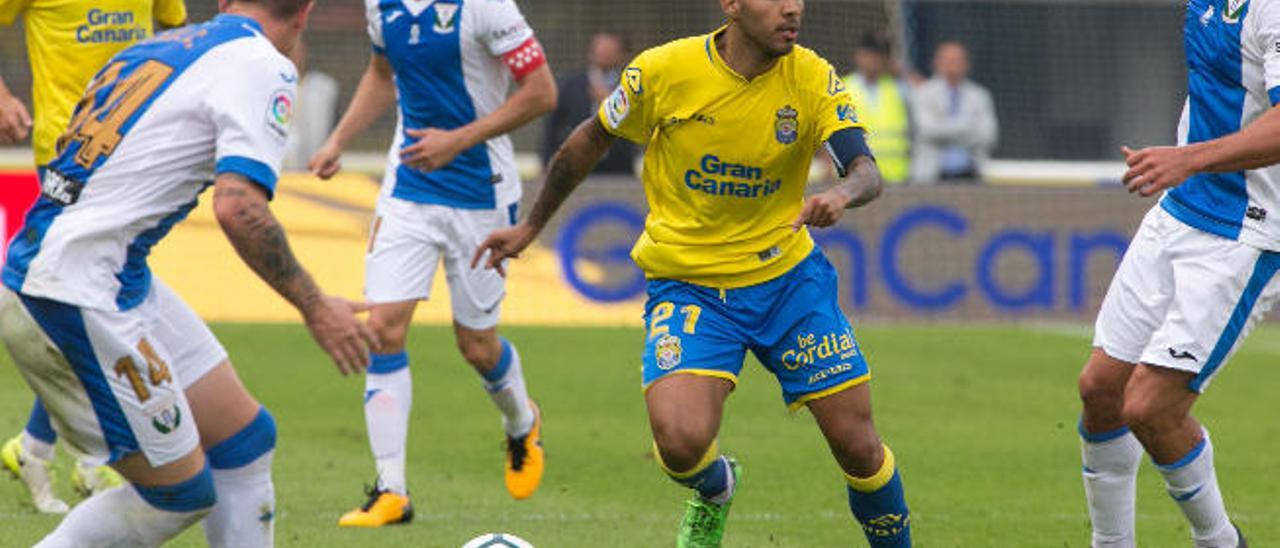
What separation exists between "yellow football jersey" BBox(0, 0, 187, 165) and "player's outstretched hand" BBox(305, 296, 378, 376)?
3467 millimetres

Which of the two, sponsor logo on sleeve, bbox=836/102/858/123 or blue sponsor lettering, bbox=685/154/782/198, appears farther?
blue sponsor lettering, bbox=685/154/782/198

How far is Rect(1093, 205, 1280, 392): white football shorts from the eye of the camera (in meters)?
6.96

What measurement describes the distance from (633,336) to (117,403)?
11049 mm

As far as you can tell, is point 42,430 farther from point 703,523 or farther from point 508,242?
point 703,523

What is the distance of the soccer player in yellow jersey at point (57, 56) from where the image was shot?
8727 mm

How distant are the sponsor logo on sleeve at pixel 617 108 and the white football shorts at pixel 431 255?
2.14m

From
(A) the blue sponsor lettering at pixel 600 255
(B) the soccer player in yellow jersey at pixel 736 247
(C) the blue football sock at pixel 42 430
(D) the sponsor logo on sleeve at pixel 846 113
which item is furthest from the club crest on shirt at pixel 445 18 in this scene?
(A) the blue sponsor lettering at pixel 600 255

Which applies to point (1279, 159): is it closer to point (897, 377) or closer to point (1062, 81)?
point (897, 377)

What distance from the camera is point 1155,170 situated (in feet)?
21.0

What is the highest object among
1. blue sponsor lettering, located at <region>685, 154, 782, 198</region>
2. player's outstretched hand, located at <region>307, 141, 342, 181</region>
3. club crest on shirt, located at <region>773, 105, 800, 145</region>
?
club crest on shirt, located at <region>773, 105, 800, 145</region>

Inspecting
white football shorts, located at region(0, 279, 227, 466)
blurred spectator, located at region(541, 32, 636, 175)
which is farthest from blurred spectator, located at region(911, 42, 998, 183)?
white football shorts, located at region(0, 279, 227, 466)

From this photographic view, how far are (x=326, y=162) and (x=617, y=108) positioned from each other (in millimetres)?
2411

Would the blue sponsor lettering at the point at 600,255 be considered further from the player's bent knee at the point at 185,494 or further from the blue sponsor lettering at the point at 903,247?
the player's bent knee at the point at 185,494

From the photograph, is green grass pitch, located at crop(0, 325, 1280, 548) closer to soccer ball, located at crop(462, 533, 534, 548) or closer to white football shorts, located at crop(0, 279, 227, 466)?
soccer ball, located at crop(462, 533, 534, 548)
